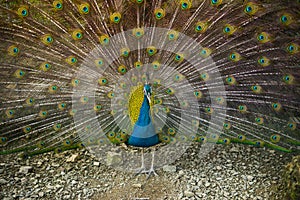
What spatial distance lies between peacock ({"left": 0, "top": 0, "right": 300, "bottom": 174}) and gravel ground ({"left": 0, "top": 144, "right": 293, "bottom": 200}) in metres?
0.16

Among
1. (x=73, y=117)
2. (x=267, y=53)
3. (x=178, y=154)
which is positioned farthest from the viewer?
(x=178, y=154)

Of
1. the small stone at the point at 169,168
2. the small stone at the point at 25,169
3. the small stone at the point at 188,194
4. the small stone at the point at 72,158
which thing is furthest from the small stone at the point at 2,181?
the small stone at the point at 188,194

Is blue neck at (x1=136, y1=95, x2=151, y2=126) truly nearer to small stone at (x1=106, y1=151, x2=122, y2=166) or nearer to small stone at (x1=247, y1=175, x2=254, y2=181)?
small stone at (x1=106, y1=151, x2=122, y2=166)

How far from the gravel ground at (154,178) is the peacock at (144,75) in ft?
0.53

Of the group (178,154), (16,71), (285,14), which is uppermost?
(285,14)

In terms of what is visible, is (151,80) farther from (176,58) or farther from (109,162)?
(109,162)

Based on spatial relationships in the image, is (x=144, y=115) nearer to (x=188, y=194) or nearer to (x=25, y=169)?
(x=188, y=194)

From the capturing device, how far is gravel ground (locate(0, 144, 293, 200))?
9.94ft

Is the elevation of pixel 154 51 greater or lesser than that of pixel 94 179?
greater

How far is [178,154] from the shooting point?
11.5 feet

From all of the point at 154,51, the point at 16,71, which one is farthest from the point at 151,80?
the point at 16,71

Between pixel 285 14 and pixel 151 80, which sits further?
pixel 151 80

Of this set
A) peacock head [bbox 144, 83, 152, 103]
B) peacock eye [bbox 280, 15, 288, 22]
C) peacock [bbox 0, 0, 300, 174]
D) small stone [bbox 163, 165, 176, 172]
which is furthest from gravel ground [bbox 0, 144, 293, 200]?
peacock eye [bbox 280, 15, 288, 22]

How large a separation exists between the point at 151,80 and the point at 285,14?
4.25ft
